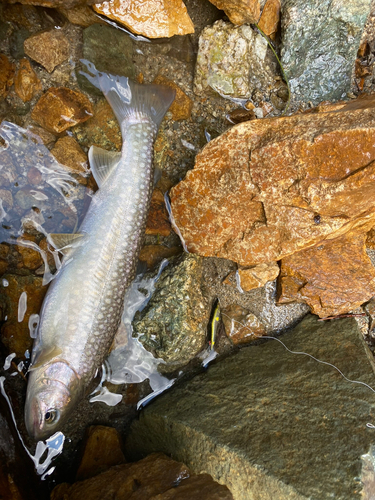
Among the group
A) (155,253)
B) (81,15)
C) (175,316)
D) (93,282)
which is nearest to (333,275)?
(175,316)

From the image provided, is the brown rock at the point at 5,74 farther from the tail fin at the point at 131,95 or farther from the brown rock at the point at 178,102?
the brown rock at the point at 178,102

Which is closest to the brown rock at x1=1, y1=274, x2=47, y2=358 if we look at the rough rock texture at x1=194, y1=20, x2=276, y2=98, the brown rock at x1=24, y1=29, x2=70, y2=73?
the brown rock at x1=24, y1=29, x2=70, y2=73

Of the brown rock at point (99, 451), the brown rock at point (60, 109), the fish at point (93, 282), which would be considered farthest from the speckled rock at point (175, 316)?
the brown rock at point (60, 109)

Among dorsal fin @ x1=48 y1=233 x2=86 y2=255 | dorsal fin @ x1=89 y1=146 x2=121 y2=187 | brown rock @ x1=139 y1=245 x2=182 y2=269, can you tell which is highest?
dorsal fin @ x1=89 y1=146 x2=121 y2=187

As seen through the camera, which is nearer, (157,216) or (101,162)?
(101,162)

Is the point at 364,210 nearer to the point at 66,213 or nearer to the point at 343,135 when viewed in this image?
the point at 343,135

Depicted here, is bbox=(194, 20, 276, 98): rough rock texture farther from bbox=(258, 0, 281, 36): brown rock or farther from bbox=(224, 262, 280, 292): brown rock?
bbox=(224, 262, 280, 292): brown rock

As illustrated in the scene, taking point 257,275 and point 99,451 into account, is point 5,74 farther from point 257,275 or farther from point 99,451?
point 99,451
